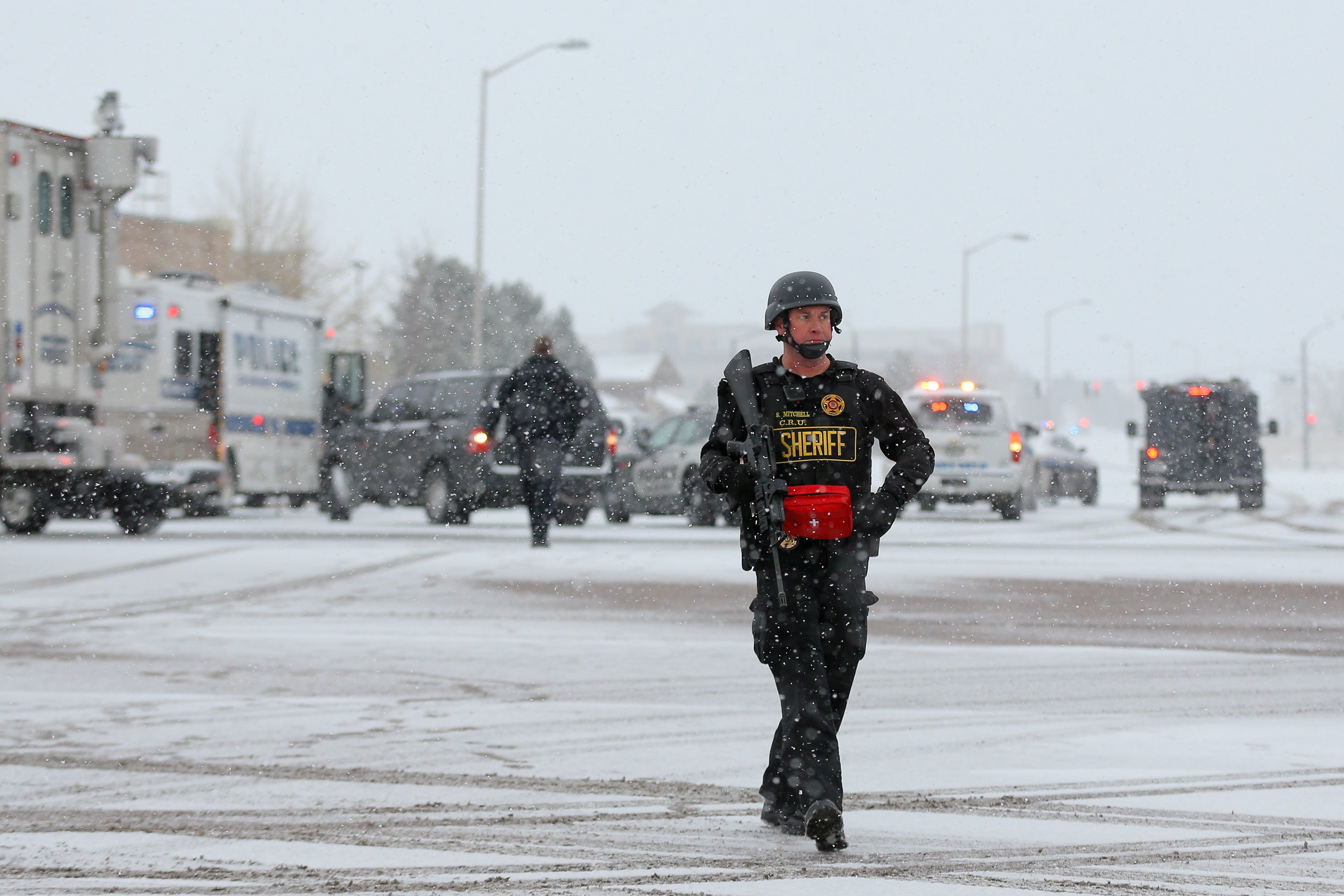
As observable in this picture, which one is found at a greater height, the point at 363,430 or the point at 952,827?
the point at 363,430

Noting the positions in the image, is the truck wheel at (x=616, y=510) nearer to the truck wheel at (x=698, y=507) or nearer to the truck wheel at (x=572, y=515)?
the truck wheel at (x=572, y=515)

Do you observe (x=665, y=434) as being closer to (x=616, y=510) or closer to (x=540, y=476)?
(x=616, y=510)

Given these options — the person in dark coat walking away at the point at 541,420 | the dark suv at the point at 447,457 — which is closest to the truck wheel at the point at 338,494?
the dark suv at the point at 447,457

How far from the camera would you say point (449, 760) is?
5758mm

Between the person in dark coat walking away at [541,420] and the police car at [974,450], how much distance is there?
8.76 meters

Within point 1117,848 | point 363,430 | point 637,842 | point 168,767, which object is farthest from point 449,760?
point 363,430

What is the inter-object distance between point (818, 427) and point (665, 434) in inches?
662

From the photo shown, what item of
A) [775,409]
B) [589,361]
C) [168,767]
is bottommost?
[168,767]

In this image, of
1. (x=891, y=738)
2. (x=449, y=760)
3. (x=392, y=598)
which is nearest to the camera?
(x=449, y=760)

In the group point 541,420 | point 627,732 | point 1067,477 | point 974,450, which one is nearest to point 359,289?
point 1067,477

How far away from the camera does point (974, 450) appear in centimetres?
2353

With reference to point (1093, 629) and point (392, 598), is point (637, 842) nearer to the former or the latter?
point (1093, 629)

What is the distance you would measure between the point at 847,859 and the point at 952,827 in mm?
492

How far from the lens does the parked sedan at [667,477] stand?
2048 centimetres
